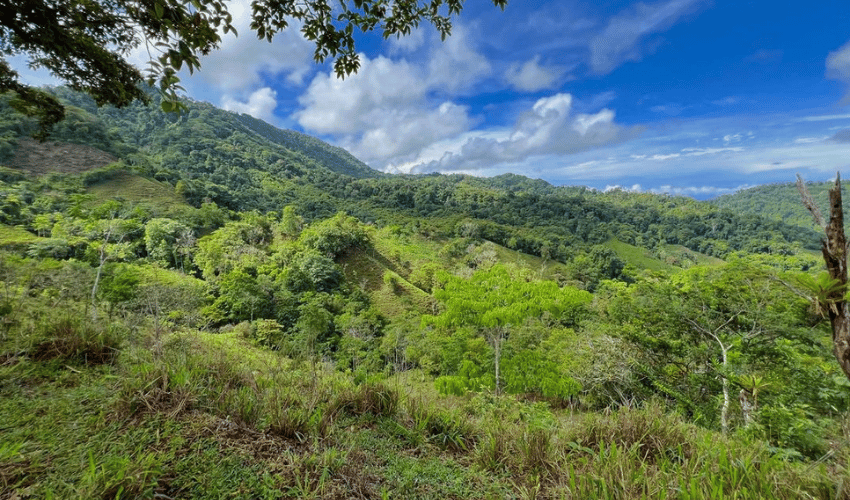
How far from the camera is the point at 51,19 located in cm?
349

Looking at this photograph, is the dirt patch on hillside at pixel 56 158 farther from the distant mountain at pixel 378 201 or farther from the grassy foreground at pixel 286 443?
the grassy foreground at pixel 286 443

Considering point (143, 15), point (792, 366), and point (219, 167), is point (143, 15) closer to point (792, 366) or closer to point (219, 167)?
point (792, 366)

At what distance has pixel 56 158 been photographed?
60.8 meters

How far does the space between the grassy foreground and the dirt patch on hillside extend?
79436 mm

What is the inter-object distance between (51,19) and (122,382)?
382 centimetres

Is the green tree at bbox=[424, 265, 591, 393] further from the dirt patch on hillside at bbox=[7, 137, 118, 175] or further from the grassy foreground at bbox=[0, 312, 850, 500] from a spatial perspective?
the dirt patch on hillside at bbox=[7, 137, 118, 175]

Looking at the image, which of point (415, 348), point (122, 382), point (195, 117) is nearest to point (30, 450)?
point (122, 382)

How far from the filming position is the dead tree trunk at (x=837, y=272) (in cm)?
210

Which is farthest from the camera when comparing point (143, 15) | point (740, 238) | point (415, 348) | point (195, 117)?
point (195, 117)

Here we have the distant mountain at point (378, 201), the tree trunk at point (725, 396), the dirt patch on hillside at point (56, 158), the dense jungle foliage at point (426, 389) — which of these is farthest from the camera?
the distant mountain at point (378, 201)

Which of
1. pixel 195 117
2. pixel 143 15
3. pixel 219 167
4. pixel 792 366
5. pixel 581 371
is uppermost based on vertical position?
pixel 195 117

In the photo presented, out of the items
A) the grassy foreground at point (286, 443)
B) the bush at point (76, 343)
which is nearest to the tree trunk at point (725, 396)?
the grassy foreground at point (286, 443)

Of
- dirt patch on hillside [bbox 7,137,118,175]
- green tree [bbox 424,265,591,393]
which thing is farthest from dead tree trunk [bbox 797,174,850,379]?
dirt patch on hillside [bbox 7,137,118,175]

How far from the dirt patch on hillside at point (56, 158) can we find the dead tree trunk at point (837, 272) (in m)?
83.2
